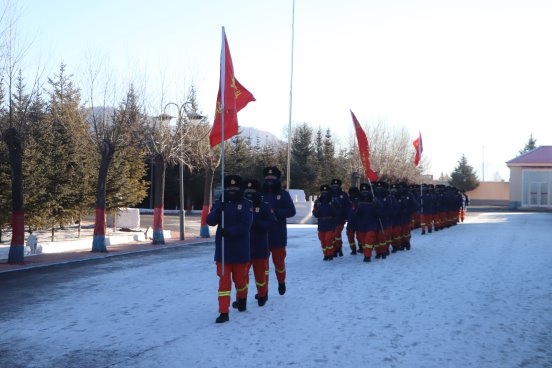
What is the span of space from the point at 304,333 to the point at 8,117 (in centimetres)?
1156

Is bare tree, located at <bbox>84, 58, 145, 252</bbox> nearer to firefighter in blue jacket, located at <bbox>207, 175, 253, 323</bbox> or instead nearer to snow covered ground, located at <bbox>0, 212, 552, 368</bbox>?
snow covered ground, located at <bbox>0, 212, 552, 368</bbox>

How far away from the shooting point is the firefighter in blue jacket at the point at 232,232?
822 cm

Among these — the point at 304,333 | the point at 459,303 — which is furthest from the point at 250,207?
the point at 459,303

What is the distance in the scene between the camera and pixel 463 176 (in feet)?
254

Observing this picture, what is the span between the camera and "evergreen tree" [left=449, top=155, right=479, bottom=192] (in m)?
77.5

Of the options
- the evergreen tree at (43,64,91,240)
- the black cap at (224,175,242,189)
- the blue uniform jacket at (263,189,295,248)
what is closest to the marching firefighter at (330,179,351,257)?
the blue uniform jacket at (263,189,295,248)

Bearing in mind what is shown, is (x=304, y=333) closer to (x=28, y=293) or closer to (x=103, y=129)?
(x=28, y=293)

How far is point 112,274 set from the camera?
44.4ft

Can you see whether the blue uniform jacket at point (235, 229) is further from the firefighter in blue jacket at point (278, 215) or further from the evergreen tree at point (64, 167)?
the evergreen tree at point (64, 167)

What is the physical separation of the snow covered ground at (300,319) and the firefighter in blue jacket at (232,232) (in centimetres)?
65

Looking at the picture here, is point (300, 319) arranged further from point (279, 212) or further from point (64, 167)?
point (64, 167)

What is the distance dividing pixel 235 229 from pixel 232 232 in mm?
58

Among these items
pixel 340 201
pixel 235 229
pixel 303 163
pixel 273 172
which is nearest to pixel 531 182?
pixel 303 163

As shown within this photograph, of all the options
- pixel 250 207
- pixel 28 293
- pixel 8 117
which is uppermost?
pixel 8 117
